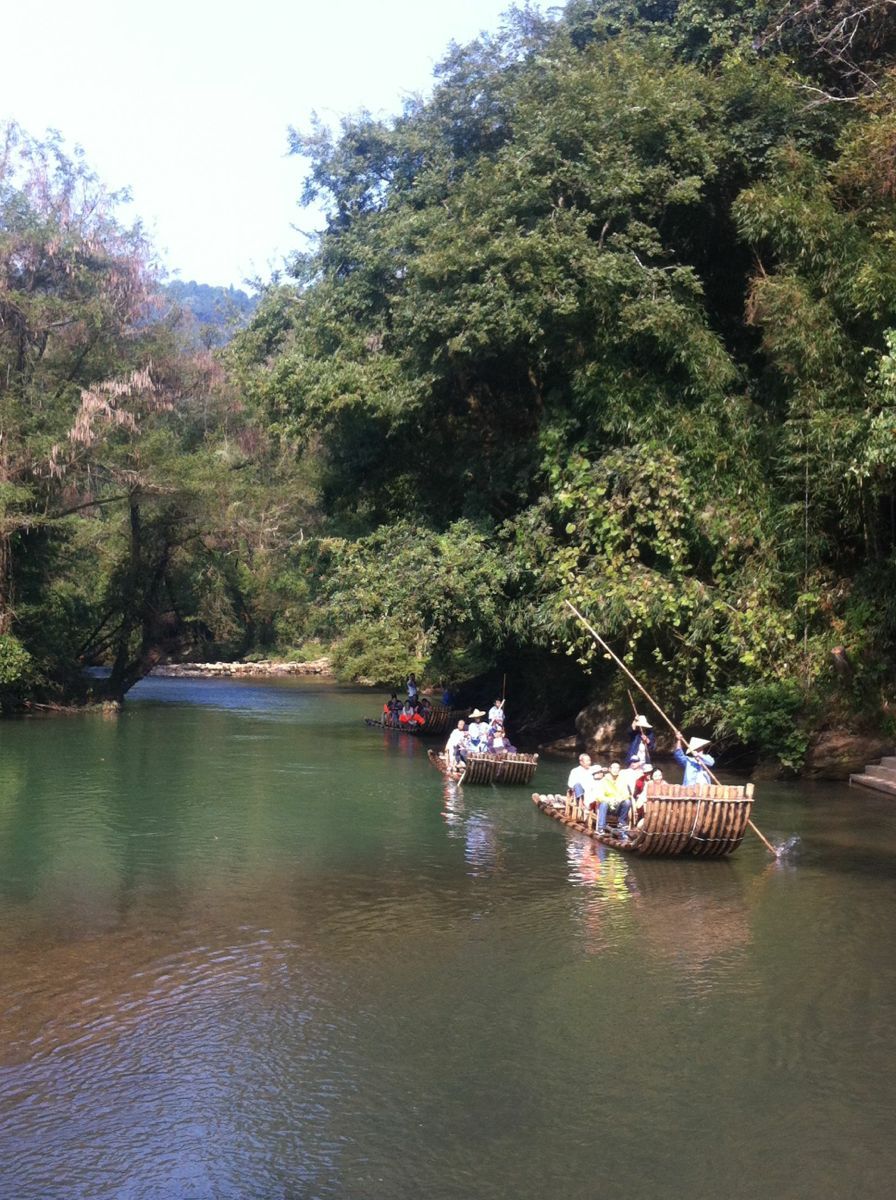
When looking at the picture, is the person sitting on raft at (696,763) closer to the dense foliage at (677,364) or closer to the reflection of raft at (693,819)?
the reflection of raft at (693,819)

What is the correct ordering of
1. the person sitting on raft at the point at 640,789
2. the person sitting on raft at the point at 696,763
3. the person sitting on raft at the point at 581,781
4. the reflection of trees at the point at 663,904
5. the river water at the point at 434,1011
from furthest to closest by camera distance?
the person sitting on raft at the point at 581,781
the person sitting on raft at the point at 640,789
the person sitting on raft at the point at 696,763
the reflection of trees at the point at 663,904
the river water at the point at 434,1011

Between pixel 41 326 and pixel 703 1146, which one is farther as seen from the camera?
pixel 41 326

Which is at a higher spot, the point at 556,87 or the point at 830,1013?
the point at 556,87

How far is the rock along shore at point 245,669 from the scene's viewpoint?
65000mm

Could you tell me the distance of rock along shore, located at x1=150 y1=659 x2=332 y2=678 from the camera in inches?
2559

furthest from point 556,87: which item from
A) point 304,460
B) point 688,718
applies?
point 304,460

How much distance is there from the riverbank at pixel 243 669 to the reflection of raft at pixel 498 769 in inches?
1605

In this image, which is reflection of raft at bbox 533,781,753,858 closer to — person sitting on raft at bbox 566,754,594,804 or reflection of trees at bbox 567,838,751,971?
reflection of trees at bbox 567,838,751,971

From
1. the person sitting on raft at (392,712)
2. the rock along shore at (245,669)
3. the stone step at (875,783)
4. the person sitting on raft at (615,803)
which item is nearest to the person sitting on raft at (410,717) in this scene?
the person sitting on raft at (392,712)

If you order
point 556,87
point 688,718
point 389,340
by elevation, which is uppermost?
point 556,87

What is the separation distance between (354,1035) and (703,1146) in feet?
9.93

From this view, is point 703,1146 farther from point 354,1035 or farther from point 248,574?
point 248,574

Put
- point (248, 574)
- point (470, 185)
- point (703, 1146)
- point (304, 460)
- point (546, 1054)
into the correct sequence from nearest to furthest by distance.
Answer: point (703, 1146) < point (546, 1054) < point (470, 185) < point (304, 460) < point (248, 574)

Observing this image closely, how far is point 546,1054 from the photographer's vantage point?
923cm
